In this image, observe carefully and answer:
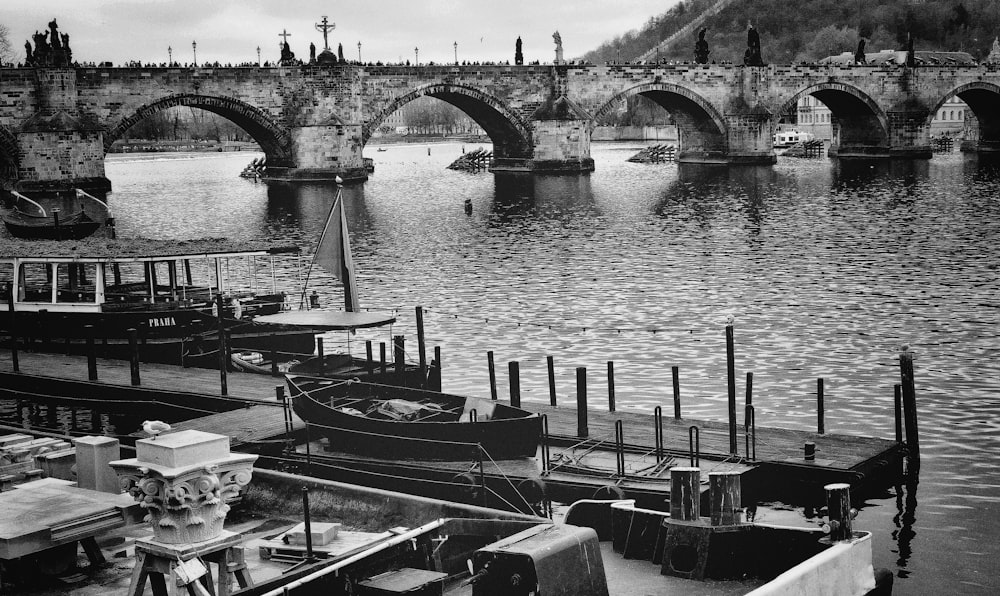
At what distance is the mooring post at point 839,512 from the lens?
39.8 ft

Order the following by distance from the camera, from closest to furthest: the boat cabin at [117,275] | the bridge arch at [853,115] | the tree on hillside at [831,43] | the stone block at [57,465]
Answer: the stone block at [57,465] → the boat cabin at [117,275] → the bridge arch at [853,115] → the tree on hillside at [831,43]

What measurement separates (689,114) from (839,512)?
307ft

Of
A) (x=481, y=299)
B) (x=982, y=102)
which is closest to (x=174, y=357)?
(x=481, y=299)

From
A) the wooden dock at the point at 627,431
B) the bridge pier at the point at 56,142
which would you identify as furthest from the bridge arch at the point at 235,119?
the wooden dock at the point at 627,431

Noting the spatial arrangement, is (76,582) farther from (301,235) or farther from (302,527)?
(301,235)

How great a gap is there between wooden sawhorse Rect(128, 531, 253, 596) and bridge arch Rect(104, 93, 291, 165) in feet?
233

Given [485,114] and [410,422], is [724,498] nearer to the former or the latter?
[410,422]

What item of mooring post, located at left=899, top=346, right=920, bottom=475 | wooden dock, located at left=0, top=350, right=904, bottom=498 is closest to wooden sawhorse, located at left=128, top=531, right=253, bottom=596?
wooden dock, located at left=0, top=350, right=904, bottom=498

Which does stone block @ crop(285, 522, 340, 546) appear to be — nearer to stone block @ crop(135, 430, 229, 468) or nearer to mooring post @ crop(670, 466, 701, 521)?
stone block @ crop(135, 430, 229, 468)

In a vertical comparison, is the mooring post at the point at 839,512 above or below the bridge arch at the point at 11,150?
below

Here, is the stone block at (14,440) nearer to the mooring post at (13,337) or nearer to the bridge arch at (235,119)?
the mooring post at (13,337)

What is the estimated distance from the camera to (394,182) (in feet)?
303

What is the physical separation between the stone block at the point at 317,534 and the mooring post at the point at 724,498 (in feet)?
13.0

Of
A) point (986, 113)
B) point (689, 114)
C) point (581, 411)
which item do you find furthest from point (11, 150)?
point (986, 113)
